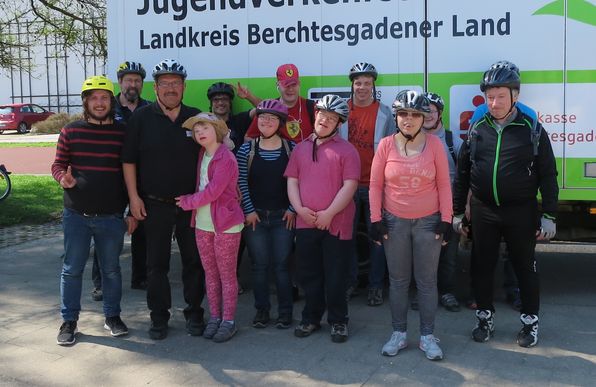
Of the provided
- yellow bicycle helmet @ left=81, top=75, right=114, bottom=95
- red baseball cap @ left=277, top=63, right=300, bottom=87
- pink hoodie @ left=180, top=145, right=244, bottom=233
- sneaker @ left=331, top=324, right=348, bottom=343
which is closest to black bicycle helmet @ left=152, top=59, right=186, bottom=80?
yellow bicycle helmet @ left=81, top=75, right=114, bottom=95

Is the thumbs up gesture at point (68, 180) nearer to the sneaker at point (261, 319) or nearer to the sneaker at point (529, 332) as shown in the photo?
the sneaker at point (261, 319)

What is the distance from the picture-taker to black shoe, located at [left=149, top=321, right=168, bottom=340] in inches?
188

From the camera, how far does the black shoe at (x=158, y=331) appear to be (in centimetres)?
478

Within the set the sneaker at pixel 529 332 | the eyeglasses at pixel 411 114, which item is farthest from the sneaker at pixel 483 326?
the eyeglasses at pixel 411 114

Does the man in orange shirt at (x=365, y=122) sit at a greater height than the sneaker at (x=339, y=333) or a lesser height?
greater

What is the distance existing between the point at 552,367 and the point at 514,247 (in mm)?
821

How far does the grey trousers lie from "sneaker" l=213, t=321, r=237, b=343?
4.03ft

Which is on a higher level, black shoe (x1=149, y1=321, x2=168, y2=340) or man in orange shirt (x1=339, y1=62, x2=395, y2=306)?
man in orange shirt (x1=339, y1=62, x2=395, y2=306)

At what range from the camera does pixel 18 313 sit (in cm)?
546

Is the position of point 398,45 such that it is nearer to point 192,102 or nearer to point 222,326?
point 192,102

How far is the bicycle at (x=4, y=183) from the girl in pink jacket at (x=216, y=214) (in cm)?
763

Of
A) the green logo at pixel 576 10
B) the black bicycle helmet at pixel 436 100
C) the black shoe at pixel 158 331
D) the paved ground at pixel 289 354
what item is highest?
the green logo at pixel 576 10

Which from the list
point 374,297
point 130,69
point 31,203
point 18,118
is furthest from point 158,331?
point 18,118

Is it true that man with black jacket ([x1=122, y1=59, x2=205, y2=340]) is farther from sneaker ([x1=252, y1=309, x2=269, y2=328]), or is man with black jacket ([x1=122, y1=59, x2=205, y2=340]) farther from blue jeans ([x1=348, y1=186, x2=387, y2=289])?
blue jeans ([x1=348, y1=186, x2=387, y2=289])
